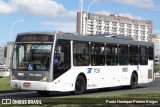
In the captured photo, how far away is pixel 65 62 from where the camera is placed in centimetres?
1925

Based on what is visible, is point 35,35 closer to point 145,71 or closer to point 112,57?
point 112,57

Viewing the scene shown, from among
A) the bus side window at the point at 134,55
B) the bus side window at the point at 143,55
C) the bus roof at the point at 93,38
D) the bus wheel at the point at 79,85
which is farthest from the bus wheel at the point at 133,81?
the bus wheel at the point at 79,85

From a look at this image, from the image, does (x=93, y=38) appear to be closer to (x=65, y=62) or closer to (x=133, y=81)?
(x=65, y=62)

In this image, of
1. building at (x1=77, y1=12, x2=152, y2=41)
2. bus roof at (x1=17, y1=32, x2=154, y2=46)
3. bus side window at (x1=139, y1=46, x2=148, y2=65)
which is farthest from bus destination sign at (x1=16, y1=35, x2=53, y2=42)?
building at (x1=77, y1=12, x2=152, y2=41)

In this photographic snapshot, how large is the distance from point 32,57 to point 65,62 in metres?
1.54

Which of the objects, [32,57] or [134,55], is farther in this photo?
[134,55]

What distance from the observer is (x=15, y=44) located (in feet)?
64.6

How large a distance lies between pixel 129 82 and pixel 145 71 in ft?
7.18

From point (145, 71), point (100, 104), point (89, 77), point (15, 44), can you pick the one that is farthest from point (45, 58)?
point (145, 71)

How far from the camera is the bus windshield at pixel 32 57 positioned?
18.6 meters

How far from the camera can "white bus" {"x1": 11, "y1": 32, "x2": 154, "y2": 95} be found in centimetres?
1853

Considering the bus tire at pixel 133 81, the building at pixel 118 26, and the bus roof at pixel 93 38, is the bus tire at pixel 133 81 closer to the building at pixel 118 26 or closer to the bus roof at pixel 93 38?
the bus roof at pixel 93 38

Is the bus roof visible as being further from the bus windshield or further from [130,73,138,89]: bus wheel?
[130,73,138,89]: bus wheel

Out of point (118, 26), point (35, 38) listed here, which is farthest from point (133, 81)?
point (118, 26)
